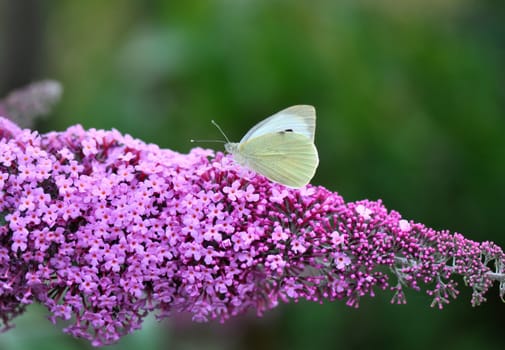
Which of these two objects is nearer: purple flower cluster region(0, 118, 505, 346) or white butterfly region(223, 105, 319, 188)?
purple flower cluster region(0, 118, 505, 346)

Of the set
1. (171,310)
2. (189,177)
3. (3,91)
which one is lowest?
(171,310)

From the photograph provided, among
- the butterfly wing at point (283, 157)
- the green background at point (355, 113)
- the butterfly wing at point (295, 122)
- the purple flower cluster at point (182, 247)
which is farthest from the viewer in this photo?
the green background at point (355, 113)

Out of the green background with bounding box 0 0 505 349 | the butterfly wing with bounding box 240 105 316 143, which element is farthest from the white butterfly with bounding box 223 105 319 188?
the green background with bounding box 0 0 505 349

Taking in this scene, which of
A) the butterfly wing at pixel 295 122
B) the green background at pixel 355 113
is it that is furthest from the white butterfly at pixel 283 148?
the green background at pixel 355 113

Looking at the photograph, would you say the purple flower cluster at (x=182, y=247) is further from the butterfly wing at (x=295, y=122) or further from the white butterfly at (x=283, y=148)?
the butterfly wing at (x=295, y=122)

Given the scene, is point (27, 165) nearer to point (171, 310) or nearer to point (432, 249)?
point (171, 310)

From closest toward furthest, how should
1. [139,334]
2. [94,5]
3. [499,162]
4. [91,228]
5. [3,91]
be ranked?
1. [91,228]
2. [139,334]
3. [499,162]
4. [3,91]
5. [94,5]

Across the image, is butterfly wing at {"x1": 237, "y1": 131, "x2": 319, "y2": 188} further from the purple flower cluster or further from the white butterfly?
the purple flower cluster

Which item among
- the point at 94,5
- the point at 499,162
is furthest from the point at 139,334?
the point at 94,5
